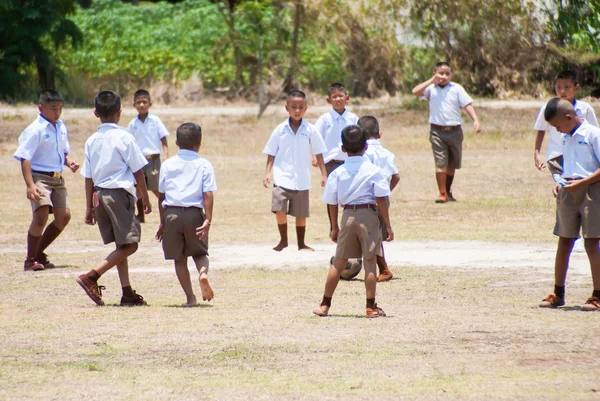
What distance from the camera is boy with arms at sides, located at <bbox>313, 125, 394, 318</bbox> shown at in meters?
7.74

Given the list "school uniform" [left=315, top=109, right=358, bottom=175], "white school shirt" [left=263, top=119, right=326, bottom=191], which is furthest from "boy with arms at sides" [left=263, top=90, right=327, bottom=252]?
"school uniform" [left=315, top=109, right=358, bottom=175]

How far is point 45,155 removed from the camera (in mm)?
10555

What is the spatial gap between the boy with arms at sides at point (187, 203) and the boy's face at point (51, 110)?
2.45m

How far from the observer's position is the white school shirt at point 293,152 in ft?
38.5

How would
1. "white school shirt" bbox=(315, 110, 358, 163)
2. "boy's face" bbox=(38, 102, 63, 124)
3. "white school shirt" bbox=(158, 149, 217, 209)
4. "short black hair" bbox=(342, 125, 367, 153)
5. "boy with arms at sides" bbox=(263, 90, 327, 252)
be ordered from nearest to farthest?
"short black hair" bbox=(342, 125, 367, 153) < "white school shirt" bbox=(158, 149, 217, 209) < "boy's face" bbox=(38, 102, 63, 124) < "boy with arms at sides" bbox=(263, 90, 327, 252) < "white school shirt" bbox=(315, 110, 358, 163)

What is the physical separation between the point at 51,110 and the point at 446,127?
7057 millimetres

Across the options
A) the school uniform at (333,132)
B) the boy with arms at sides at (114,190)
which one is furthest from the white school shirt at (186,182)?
the school uniform at (333,132)

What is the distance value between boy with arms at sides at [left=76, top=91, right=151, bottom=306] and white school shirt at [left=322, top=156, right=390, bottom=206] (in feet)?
5.12

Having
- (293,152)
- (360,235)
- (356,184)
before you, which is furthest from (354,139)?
(293,152)

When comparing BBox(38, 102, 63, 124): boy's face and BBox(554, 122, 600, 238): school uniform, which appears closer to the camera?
BBox(554, 122, 600, 238): school uniform

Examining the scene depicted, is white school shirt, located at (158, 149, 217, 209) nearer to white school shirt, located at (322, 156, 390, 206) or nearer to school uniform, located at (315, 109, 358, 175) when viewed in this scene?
white school shirt, located at (322, 156, 390, 206)

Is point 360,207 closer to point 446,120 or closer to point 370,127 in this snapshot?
point 370,127

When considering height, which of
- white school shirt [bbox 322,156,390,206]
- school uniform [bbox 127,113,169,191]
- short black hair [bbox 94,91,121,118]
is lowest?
school uniform [bbox 127,113,169,191]

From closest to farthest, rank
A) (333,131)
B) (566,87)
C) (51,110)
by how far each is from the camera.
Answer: (566,87) → (51,110) → (333,131)
